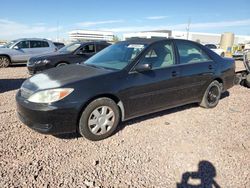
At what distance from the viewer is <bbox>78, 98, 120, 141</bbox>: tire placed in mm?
3447

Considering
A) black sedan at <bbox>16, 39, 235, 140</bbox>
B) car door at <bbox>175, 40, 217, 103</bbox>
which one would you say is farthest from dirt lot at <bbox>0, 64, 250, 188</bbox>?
car door at <bbox>175, 40, 217, 103</bbox>

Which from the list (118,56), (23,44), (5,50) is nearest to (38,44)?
(23,44)

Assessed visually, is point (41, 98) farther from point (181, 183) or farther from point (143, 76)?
point (181, 183)

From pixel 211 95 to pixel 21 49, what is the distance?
10.9m

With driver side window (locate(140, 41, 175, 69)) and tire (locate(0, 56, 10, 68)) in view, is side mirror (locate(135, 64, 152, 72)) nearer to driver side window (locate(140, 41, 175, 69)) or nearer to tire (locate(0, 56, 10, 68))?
driver side window (locate(140, 41, 175, 69))

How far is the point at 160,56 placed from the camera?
431 centimetres

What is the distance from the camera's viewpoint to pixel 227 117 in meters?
4.82

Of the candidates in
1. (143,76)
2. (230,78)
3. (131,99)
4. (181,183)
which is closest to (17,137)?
(131,99)

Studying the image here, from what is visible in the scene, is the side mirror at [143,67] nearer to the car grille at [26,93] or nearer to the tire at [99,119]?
the tire at [99,119]

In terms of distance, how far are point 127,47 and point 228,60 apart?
275cm

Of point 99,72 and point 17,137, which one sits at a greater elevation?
point 99,72

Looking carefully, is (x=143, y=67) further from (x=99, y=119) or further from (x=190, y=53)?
(x=190, y=53)

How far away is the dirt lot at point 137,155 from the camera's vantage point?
2.75 metres

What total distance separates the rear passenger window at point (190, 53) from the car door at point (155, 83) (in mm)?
241
